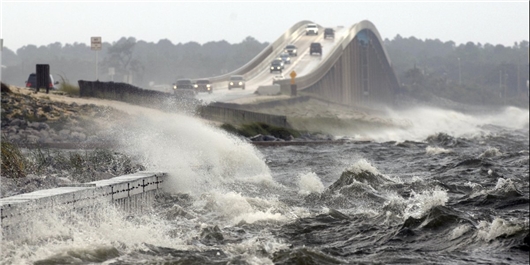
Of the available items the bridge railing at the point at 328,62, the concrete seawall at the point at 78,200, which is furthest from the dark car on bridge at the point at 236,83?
the concrete seawall at the point at 78,200

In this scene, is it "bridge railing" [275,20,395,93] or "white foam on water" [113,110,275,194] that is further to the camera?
"bridge railing" [275,20,395,93]

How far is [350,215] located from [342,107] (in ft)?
272

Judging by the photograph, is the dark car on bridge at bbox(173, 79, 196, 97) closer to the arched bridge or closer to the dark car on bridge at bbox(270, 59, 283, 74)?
the arched bridge

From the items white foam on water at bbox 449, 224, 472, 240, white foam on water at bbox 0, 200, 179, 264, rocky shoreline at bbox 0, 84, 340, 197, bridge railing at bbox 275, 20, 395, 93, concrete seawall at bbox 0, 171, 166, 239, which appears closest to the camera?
white foam on water at bbox 0, 200, 179, 264

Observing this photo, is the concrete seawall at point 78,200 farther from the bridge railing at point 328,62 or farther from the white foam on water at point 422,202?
the bridge railing at point 328,62

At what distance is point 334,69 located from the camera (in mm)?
108625

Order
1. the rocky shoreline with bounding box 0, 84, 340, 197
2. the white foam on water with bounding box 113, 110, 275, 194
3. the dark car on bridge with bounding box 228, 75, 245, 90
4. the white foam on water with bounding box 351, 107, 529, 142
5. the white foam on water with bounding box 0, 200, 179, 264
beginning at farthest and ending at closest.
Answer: the dark car on bridge with bounding box 228, 75, 245, 90 < the white foam on water with bounding box 351, 107, 529, 142 < the white foam on water with bounding box 113, 110, 275, 194 < the rocky shoreline with bounding box 0, 84, 340, 197 < the white foam on water with bounding box 0, 200, 179, 264

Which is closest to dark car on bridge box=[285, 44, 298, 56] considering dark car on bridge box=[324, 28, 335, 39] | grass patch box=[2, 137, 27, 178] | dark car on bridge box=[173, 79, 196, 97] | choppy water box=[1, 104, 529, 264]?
dark car on bridge box=[324, 28, 335, 39]

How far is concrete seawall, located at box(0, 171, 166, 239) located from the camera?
1133 centimetres

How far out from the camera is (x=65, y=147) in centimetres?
3019

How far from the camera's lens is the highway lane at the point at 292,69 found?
265 feet

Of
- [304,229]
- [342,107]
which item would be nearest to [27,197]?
[304,229]

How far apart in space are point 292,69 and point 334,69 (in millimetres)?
5508

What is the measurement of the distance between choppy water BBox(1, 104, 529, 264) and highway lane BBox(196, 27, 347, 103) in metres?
47.9
